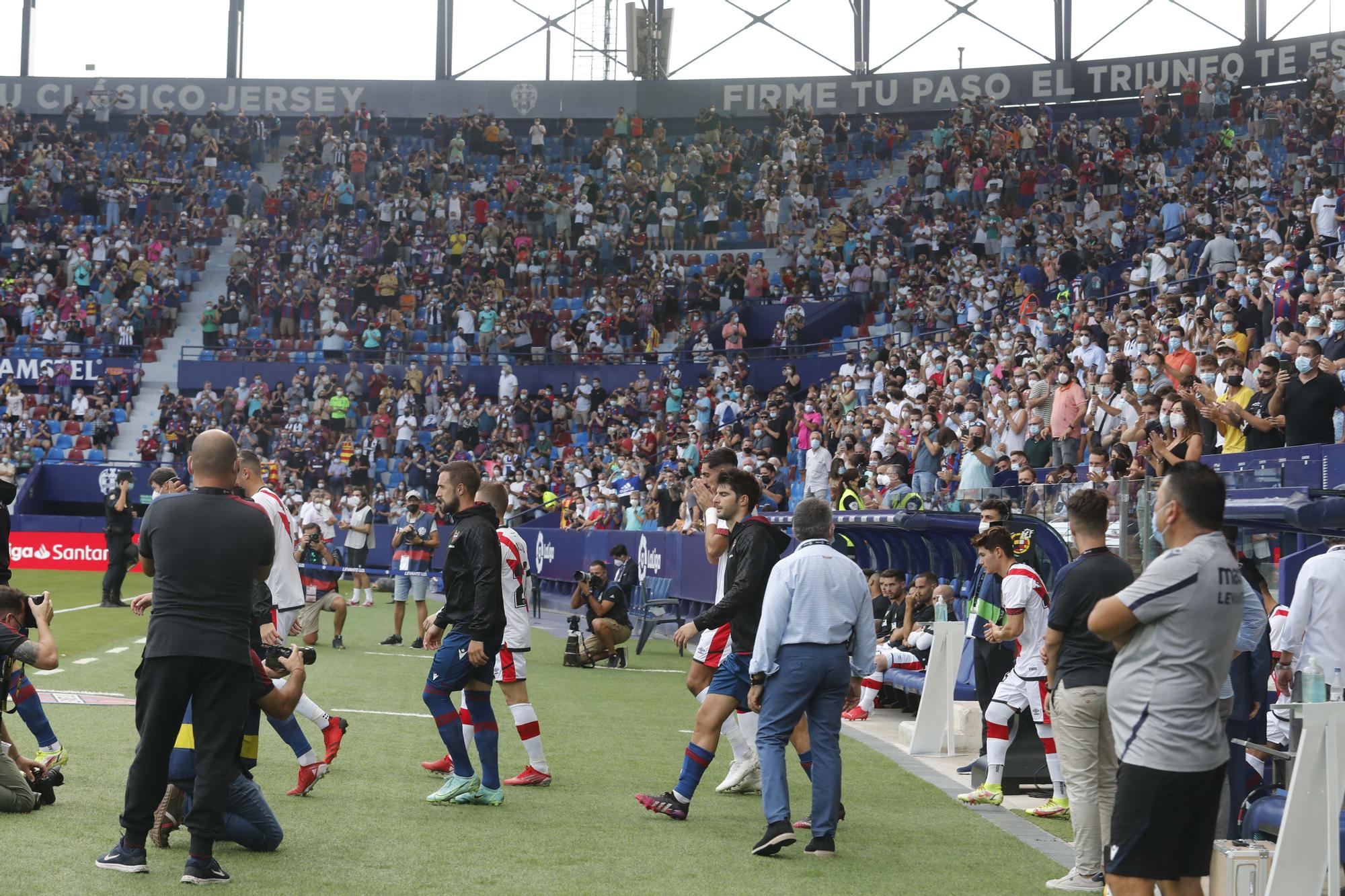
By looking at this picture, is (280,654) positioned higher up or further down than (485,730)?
higher up

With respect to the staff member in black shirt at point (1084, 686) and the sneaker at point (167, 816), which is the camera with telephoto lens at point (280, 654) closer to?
the sneaker at point (167, 816)

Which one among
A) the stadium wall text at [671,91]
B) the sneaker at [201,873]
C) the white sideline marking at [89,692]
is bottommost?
the sneaker at [201,873]

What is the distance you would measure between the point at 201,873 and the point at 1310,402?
10.3 meters

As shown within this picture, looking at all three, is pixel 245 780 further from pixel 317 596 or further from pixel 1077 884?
pixel 317 596

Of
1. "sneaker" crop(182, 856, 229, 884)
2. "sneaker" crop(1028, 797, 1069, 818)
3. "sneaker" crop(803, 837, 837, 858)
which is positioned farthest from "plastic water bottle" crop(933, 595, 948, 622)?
"sneaker" crop(182, 856, 229, 884)

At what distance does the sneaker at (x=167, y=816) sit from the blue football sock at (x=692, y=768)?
274 centimetres

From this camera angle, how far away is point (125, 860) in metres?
6.23

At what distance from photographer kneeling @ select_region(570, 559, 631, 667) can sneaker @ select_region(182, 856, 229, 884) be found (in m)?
11.4

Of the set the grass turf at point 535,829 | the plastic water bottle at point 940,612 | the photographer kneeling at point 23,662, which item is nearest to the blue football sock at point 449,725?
the grass turf at point 535,829

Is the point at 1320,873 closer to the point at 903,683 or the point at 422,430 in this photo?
the point at 903,683

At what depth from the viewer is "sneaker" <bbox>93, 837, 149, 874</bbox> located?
20.5ft

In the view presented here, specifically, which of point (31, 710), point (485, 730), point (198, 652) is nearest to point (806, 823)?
point (485, 730)

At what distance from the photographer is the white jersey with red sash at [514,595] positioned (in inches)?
350

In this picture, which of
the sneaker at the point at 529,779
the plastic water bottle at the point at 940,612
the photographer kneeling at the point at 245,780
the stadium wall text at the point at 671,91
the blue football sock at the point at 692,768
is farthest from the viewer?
the stadium wall text at the point at 671,91
